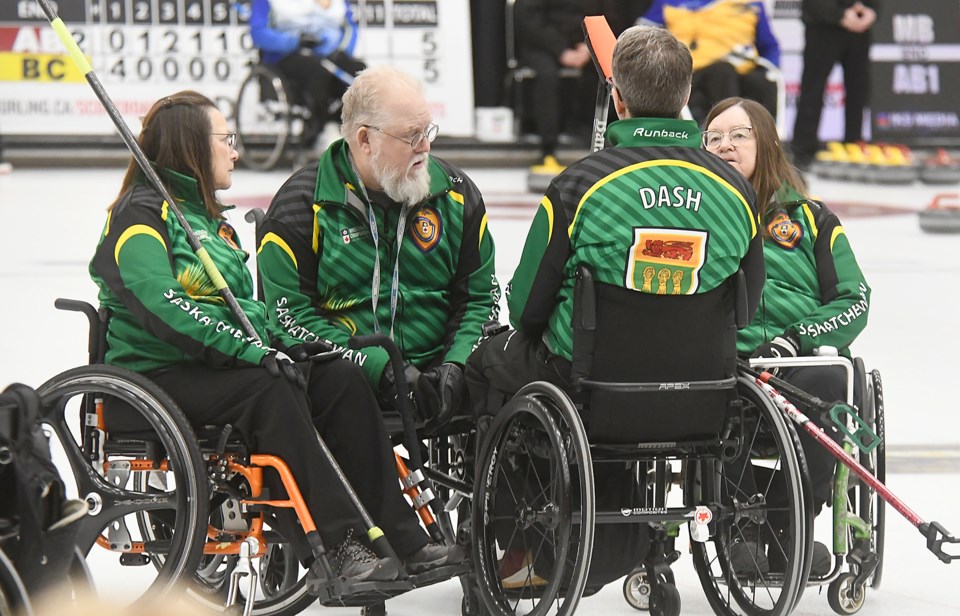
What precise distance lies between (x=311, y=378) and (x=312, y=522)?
1.02ft

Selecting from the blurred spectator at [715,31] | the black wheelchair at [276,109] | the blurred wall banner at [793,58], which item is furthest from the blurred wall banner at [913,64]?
the black wheelchair at [276,109]

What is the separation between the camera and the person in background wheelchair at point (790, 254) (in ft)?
11.4

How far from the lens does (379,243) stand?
345 cm

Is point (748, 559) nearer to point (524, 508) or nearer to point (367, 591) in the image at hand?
point (524, 508)

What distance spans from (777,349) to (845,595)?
0.54 m

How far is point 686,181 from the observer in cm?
296

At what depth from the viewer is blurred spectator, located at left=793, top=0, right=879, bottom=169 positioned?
11.1 meters

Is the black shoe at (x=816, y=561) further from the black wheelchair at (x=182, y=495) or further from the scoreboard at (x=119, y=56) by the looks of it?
the scoreboard at (x=119, y=56)

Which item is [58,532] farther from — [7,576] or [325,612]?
[325,612]

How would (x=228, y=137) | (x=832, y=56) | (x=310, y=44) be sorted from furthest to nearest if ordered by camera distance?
1. (x=832, y=56)
2. (x=310, y=44)
3. (x=228, y=137)

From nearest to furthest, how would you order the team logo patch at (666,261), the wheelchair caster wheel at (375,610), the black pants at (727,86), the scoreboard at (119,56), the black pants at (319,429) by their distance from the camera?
the team logo patch at (666,261)
the black pants at (319,429)
the wheelchair caster wheel at (375,610)
the black pants at (727,86)
the scoreboard at (119,56)

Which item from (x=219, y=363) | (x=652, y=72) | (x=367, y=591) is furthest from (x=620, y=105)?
(x=367, y=591)

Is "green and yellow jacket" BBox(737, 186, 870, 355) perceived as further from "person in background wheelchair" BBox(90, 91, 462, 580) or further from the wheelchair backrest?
"person in background wheelchair" BBox(90, 91, 462, 580)

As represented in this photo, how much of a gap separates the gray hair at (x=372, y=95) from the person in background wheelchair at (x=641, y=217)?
0.53 meters
